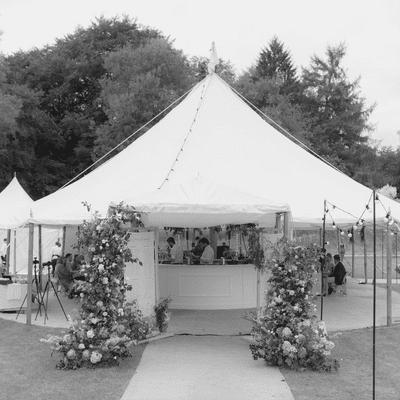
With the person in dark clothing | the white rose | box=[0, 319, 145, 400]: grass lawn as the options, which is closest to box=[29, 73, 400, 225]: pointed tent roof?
the person in dark clothing

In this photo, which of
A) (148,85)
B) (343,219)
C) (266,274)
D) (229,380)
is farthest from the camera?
(148,85)

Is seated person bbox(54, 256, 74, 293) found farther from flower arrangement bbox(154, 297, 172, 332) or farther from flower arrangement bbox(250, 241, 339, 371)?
flower arrangement bbox(250, 241, 339, 371)

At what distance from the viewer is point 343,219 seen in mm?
11797

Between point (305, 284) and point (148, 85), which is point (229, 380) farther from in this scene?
point (148, 85)

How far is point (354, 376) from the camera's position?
25.0ft

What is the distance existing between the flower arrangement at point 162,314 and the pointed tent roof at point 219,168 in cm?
230

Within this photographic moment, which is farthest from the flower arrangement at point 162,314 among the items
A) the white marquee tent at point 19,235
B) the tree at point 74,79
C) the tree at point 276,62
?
the tree at point 276,62

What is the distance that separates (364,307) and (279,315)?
631cm

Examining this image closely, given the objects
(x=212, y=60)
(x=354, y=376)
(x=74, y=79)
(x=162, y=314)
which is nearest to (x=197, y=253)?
(x=212, y=60)

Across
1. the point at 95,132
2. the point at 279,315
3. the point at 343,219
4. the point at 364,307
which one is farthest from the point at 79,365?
the point at 95,132

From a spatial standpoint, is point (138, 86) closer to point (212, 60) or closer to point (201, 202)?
point (212, 60)

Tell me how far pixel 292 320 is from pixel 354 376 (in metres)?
1.00

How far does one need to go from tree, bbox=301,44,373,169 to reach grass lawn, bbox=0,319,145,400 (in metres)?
33.4

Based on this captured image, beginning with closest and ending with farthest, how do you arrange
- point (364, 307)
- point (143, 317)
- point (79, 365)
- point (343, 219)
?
point (79, 365) < point (143, 317) < point (343, 219) < point (364, 307)
